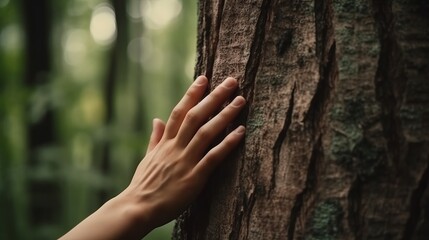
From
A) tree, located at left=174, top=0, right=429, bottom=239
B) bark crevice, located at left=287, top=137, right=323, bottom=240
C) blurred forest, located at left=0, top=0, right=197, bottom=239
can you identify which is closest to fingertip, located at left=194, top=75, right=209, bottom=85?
tree, located at left=174, top=0, right=429, bottom=239

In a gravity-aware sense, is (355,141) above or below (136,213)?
above

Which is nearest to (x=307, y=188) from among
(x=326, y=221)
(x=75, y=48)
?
(x=326, y=221)

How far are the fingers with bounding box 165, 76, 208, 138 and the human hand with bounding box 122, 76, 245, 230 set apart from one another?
1cm

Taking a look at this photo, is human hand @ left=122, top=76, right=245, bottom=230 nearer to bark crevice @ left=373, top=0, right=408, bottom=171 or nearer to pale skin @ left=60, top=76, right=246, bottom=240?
pale skin @ left=60, top=76, right=246, bottom=240

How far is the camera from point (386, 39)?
47.4 inches

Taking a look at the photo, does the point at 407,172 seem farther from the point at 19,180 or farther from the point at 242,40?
the point at 19,180

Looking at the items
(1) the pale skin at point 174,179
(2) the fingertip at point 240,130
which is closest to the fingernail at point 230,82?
(1) the pale skin at point 174,179

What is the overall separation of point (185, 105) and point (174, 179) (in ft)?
0.87

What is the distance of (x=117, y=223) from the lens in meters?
1.49

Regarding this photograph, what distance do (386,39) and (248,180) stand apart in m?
0.57

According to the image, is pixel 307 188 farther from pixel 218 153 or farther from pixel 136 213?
pixel 136 213

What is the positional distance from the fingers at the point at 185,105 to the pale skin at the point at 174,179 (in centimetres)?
4

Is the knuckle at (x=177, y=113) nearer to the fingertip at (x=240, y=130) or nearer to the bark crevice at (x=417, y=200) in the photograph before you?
the fingertip at (x=240, y=130)

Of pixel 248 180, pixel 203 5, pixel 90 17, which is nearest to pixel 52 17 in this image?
pixel 90 17
